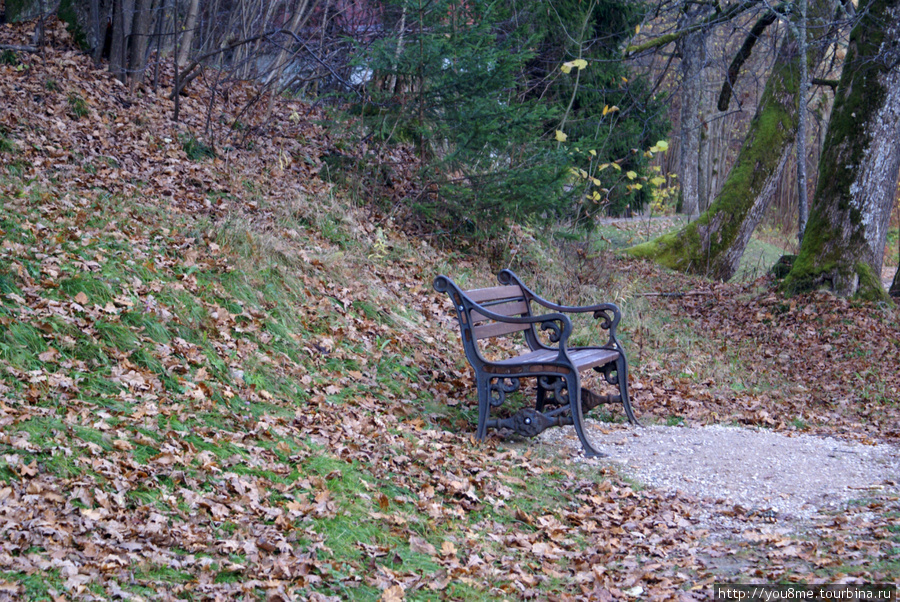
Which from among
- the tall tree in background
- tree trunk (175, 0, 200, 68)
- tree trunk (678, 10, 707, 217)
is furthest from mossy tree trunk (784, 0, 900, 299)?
tree trunk (678, 10, 707, 217)

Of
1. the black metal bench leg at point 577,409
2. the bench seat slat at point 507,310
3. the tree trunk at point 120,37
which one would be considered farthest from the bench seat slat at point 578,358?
the tree trunk at point 120,37

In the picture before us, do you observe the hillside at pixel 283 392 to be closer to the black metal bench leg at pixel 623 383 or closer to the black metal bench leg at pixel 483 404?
the black metal bench leg at pixel 483 404

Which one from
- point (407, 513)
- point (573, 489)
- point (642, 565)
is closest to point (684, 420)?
point (573, 489)

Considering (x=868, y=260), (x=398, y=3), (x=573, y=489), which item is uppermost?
(x=398, y=3)

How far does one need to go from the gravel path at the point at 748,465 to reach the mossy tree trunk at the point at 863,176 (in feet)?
15.4

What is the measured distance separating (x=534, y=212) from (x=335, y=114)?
8.79 ft

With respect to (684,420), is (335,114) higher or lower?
higher

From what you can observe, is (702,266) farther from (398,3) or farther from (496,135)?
(398,3)

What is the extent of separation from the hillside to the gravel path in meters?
0.24

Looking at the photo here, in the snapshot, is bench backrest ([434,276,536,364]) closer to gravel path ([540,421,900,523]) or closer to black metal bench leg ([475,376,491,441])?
black metal bench leg ([475,376,491,441])

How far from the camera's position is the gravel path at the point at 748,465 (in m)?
4.46

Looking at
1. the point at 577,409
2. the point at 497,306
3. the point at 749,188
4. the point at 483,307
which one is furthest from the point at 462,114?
the point at 749,188

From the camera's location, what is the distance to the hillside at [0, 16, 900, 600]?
3.25m

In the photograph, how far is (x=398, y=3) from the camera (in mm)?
8461
